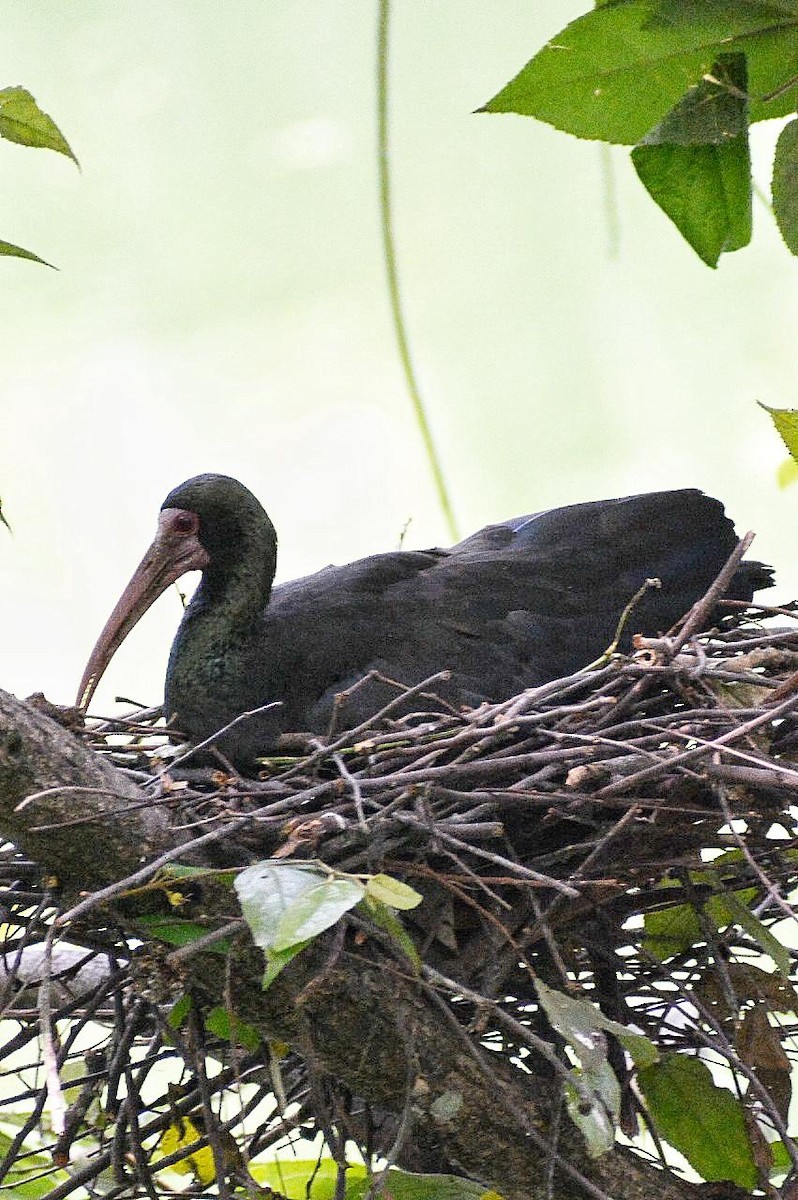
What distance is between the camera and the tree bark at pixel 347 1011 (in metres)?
0.87

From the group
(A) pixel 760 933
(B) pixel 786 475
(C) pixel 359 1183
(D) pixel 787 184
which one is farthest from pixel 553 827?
(D) pixel 787 184

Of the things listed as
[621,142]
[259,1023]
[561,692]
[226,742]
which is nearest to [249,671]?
[226,742]

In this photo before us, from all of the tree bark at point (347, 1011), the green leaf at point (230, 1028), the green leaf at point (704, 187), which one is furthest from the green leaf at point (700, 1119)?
the green leaf at point (704, 187)

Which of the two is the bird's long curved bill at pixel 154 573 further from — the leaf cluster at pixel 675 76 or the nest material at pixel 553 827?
the leaf cluster at pixel 675 76

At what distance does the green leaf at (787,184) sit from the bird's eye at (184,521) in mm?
1022

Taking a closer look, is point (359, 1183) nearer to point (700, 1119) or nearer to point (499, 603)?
point (700, 1119)

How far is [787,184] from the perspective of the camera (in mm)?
679

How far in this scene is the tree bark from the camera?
0.87m

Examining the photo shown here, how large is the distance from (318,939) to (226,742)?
48cm

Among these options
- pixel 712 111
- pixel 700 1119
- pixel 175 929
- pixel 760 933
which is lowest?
pixel 700 1119

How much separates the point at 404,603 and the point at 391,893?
2.64 ft

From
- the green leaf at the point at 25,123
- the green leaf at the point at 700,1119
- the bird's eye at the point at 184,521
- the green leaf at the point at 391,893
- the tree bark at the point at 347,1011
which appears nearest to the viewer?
the green leaf at the point at 25,123

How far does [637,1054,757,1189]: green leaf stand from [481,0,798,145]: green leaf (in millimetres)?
782

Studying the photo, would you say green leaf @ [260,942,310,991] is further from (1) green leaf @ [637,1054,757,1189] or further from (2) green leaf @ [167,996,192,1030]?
(1) green leaf @ [637,1054,757,1189]
